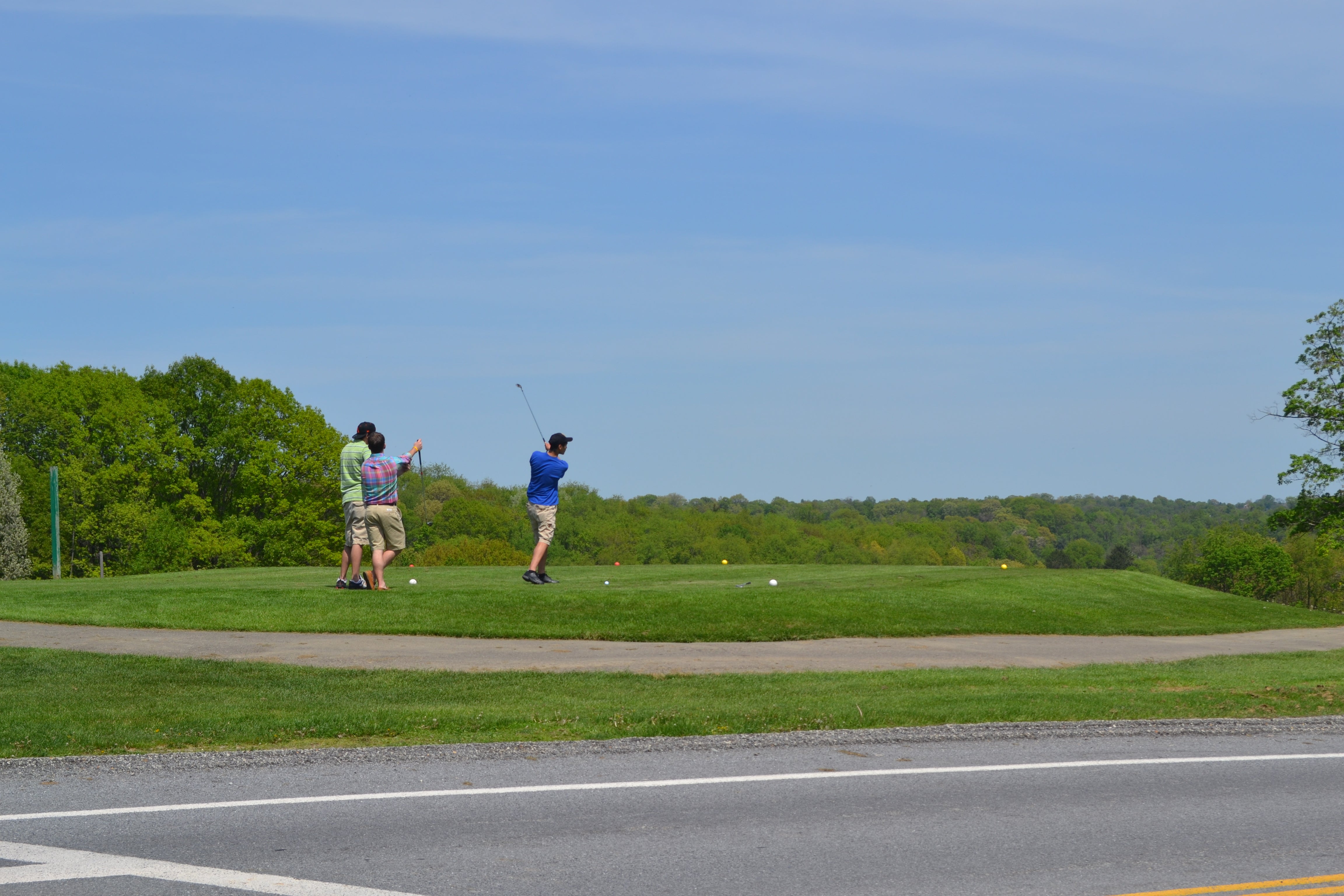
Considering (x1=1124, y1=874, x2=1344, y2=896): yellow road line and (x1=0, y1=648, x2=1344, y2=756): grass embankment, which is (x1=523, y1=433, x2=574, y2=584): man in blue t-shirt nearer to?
(x1=0, y1=648, x2=1344, y2=756): grass embankment

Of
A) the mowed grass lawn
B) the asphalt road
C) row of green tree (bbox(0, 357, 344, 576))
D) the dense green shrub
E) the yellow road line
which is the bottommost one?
the dense green shrub

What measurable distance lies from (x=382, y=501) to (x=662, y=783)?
9449 mm

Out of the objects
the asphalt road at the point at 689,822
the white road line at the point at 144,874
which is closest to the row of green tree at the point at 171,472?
the asphalt road at the point at 689,822

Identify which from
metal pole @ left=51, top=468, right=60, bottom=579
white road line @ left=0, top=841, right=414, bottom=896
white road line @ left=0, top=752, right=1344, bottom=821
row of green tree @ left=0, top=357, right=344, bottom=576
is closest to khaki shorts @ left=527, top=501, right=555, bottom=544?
white road line @ left=0, top=752, right=1344, bottom=821

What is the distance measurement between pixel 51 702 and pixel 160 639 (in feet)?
13.4

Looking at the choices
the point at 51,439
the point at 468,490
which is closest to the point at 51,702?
the point at 51,439

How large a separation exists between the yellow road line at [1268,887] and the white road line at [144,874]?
3401 millimetres

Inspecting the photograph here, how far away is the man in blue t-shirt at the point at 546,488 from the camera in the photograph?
16.3m

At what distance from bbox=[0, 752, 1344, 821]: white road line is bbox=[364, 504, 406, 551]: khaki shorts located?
9.09m

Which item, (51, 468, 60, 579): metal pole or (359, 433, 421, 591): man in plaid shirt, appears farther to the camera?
(51, 468, 60, 579): metal pole

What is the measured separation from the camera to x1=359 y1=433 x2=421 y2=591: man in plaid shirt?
1561cm

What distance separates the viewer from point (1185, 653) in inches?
623

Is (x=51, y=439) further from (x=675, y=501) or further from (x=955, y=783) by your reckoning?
(x=675, y=501)

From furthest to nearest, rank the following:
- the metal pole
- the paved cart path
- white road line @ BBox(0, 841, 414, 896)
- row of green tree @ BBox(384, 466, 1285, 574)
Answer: row of green tree @ BBox(384, 466, 1285, 574)
the metal pole
the paved cart path
white road line @ BBox(0, 841, 414, 896)
